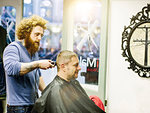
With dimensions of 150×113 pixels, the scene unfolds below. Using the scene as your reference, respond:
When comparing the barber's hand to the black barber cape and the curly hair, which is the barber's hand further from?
the curly hair

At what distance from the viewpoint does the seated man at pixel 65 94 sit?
185cm

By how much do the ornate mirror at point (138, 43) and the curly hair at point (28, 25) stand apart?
1002 millimetres

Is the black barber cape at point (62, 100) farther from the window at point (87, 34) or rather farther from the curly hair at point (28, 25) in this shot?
the curly hair at point (28, 25)

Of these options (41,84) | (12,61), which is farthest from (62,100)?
(12,61)

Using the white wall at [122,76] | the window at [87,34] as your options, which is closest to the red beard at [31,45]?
the window at [87,34]

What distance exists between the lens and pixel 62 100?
1873 mm

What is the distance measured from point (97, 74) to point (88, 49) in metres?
0.31

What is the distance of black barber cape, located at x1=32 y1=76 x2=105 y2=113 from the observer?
1849 millimetres

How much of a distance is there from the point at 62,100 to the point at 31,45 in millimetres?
664

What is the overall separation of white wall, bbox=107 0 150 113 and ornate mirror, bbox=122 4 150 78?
0.18 ft

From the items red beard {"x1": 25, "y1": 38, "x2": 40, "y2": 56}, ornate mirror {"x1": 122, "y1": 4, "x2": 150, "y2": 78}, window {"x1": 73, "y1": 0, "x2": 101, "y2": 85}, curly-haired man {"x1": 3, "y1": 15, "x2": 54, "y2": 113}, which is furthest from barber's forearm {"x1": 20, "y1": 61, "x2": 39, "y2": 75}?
ornate mirror {"x1": 122, "y1": 4, "x2": 150, "y2": 78}

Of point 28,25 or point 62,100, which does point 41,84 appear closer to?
point 62,100

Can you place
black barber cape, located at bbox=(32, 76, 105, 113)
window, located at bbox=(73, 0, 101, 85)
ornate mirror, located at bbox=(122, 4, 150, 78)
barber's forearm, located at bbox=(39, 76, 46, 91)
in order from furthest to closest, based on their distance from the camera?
ornate mirror, located at bbox=(122, 4, 150, 78), window, located at bbox=(73, 0, 101, 85), barber's forearm, located at bbox=(39, 76, 46, 91), black barber cape, located at bbox=(32, 76, 105, 113)

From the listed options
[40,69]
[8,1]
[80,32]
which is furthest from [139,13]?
[8,1]
